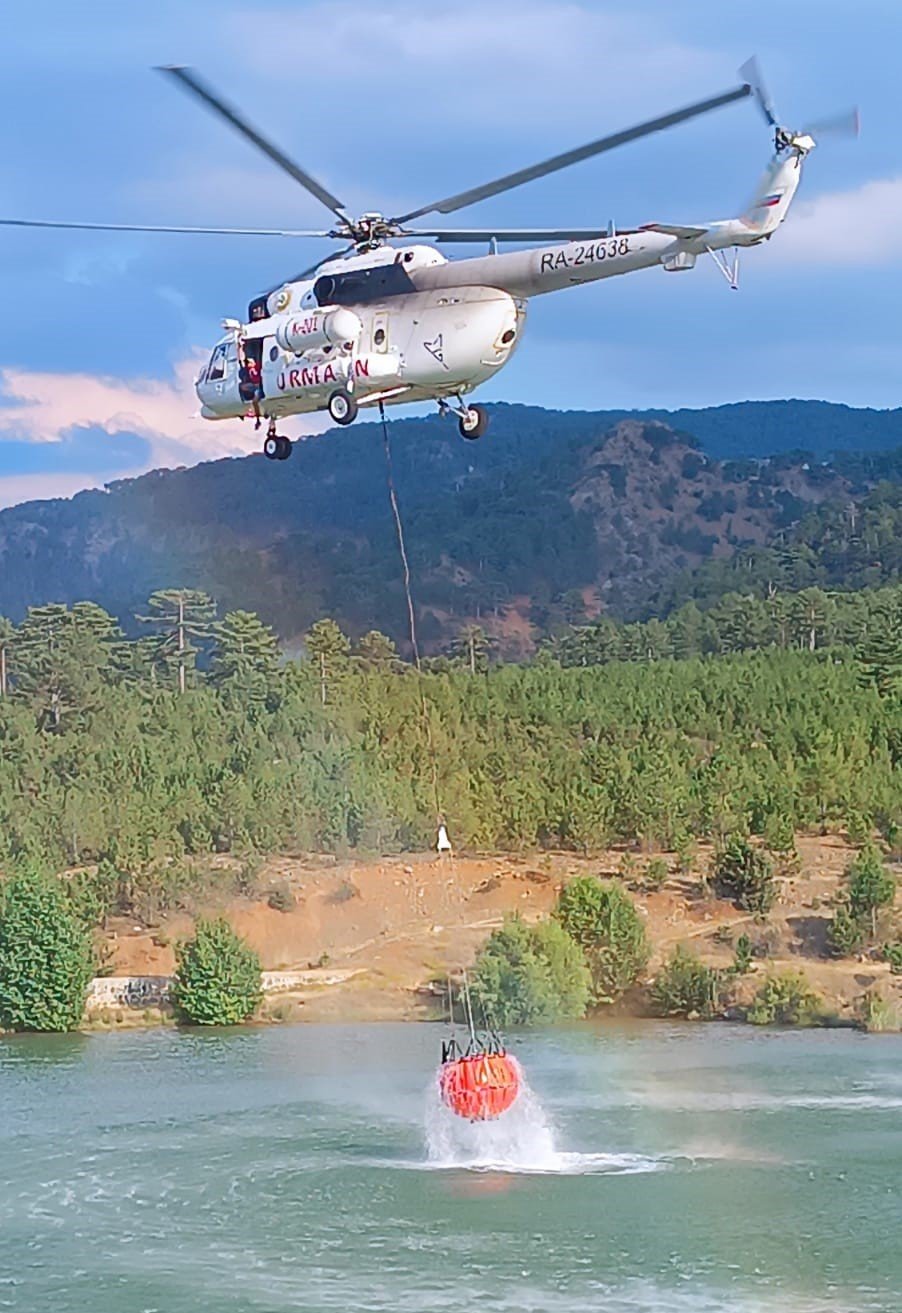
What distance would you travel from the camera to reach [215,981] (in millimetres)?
54844

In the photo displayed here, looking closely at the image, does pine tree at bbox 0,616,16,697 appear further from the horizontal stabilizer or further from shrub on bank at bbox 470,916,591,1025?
the horizontal stabilizer

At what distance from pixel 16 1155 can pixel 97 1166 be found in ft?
5.91

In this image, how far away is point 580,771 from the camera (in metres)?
67.4

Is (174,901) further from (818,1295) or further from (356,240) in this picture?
(356,240)

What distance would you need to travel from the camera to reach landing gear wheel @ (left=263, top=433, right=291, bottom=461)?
71.9 feet

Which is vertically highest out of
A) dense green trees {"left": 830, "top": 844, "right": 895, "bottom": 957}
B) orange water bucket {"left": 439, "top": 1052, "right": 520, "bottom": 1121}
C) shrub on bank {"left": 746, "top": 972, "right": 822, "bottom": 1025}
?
dense green trees {"left": 830, "top": 844, "right": 895, "bottom": 957}

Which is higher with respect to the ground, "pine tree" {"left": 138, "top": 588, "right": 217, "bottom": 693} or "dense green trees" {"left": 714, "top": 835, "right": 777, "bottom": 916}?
"pine tree" {"left": 138, "top": 588, "right": 217, "bottom": 693}

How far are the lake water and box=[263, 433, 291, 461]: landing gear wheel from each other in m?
12.0

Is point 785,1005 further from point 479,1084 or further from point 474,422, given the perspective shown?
point 474,422

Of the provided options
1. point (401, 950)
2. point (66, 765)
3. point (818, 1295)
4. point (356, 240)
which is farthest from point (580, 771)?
point (356, 240)

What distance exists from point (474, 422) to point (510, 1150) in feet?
63.4

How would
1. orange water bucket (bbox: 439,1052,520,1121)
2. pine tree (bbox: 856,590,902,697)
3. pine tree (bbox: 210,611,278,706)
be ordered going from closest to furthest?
orange water bucket (bbox: 439,1052,520,1121) < pine tree (bbox: 210,611,278,706) < pine tree (bbox: 856,590,902,697)

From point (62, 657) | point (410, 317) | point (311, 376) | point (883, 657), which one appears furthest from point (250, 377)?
point (883, 657)

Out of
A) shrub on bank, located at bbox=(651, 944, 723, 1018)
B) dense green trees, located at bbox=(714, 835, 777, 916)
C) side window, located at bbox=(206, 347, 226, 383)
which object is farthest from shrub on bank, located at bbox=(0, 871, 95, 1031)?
side window, located at bbox=(206, 347, 226, 383)
